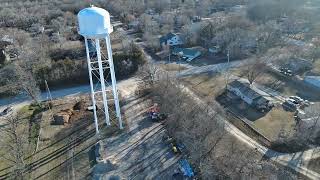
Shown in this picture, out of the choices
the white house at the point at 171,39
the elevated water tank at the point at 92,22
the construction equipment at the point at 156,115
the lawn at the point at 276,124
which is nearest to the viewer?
the elevated water tank at the point at 92,22

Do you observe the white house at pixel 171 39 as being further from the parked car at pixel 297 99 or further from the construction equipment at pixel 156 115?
the parked car at pixel 297 99

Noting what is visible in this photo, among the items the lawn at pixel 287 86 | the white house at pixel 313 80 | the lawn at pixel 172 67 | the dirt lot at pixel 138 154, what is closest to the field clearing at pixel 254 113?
the lawn at pixel 172 67

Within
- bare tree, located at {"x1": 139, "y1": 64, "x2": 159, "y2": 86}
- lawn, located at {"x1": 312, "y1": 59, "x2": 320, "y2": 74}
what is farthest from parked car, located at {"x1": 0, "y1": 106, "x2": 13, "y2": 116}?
lawn, located at {"x1": 312, "y1": 59, "x2": 320, "y2": 74}

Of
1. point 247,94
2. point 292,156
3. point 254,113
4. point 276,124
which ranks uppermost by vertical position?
point 247,94

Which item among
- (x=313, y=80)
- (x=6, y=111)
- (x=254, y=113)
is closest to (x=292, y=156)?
(x=254, y=113)

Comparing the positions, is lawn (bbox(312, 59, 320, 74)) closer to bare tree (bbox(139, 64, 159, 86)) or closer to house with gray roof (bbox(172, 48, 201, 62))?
house with gray roof (bbox(172, 48, 201, 62))

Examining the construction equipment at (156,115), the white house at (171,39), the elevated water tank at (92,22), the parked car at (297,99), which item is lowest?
the construction equipment at (156,115)

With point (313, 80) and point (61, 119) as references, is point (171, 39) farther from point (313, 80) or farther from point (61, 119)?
point (61, 119)
